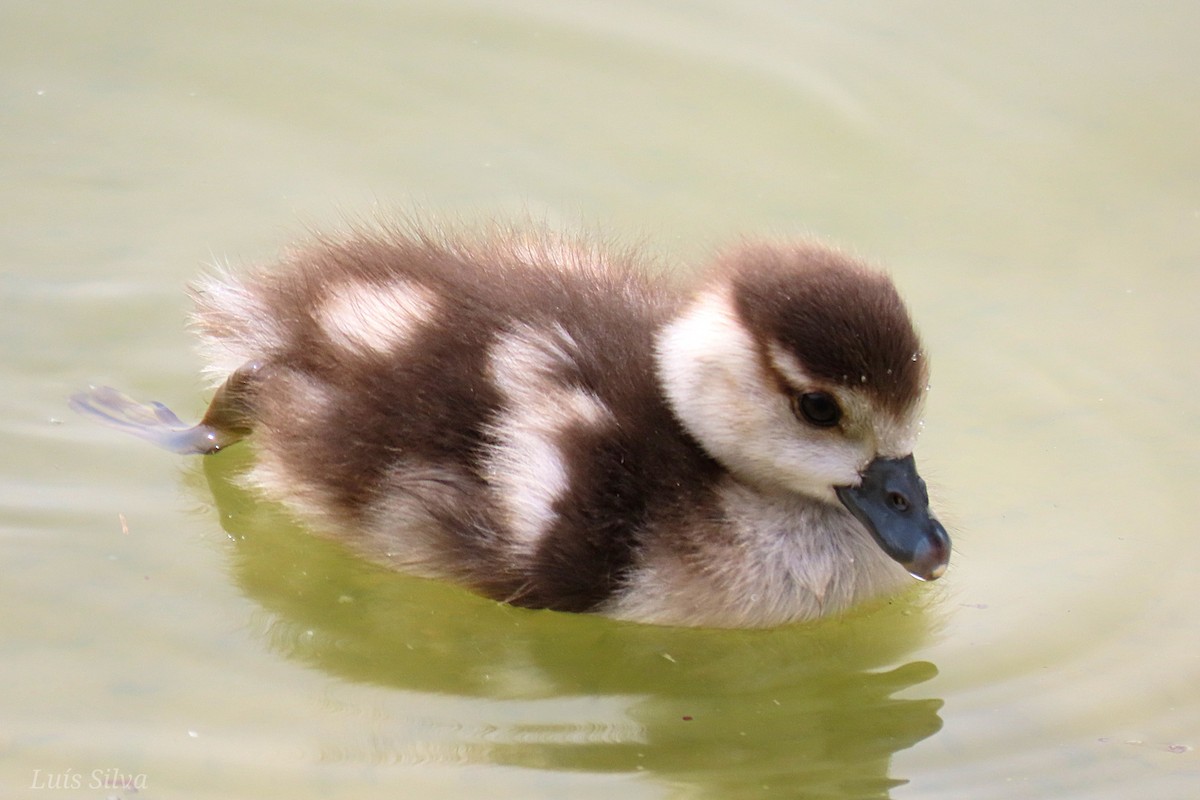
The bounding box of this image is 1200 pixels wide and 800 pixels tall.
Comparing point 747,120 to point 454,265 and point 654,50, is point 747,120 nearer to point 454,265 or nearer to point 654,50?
point 654,50

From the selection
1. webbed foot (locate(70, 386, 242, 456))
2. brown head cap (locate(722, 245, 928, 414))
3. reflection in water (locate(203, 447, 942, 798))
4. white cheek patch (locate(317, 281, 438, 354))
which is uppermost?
brown head cap (locate(722, 245, 928, 414))

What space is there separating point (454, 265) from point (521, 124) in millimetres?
1437

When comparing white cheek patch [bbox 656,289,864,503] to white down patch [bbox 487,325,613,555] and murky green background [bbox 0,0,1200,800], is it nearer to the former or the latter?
white down patch [bbox 487,325,613,555]

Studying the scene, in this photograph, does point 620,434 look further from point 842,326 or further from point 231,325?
point 231,325

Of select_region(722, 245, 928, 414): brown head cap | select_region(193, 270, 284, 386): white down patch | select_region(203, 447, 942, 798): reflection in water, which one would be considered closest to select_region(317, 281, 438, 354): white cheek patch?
select_region(193, 270, 284, 386): white down patch

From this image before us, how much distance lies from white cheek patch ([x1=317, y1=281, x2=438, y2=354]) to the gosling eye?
67 cm

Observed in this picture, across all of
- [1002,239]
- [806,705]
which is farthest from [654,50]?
[806,705]

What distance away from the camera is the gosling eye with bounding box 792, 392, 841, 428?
107 inches

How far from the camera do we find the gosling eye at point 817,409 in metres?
2.72

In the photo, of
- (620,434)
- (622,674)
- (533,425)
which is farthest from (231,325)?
(622,674)

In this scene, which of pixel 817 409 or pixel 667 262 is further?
pixel 667 262

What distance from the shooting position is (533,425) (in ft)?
9.15

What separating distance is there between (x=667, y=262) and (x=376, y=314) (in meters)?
0.75

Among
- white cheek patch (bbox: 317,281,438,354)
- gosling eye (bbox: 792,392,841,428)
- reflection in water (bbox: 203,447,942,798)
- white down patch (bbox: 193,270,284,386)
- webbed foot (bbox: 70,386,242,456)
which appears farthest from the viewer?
webbed foot (bbox: 70,386,242,456)
